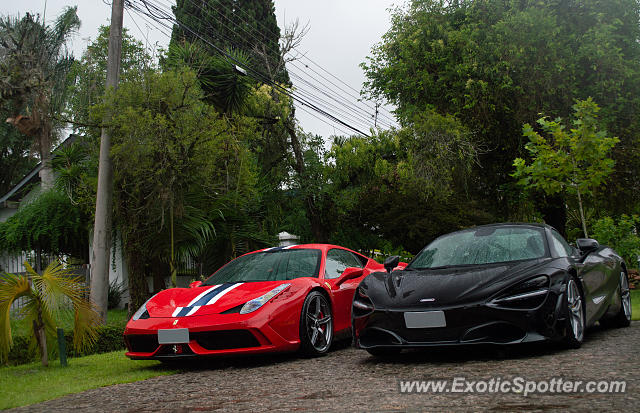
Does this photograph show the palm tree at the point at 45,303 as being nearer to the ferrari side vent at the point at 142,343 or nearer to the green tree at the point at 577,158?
the ferrari side vent at the point at 142,343

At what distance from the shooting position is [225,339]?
6.30 m

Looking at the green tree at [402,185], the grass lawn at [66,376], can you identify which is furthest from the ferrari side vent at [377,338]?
the green tree at [402,185]

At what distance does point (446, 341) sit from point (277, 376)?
61.5 inches

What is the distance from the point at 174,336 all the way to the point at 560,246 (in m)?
4.10

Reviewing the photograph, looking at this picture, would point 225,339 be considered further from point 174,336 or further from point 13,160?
point 13,160

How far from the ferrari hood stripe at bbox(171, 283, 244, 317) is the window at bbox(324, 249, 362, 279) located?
117 centimetres

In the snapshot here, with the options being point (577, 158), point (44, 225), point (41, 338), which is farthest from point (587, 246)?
point (44, 225)

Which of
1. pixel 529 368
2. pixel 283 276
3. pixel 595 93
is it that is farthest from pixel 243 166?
pixel 595 93

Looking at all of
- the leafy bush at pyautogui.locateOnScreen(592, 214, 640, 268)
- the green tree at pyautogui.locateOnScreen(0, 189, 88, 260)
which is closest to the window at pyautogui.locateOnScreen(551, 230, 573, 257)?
the leafy bush at pyautogui.locateOnScreen(592, 214, 640, 268)

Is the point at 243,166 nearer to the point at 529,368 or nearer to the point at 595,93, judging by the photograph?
the point at 529,368

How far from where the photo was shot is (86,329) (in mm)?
7223

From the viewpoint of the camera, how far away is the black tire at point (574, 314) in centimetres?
540

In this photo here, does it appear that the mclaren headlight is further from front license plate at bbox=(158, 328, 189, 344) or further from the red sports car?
front license plate at bbox=(158, 328, 189, 344)

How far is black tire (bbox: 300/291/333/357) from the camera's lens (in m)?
6.66
